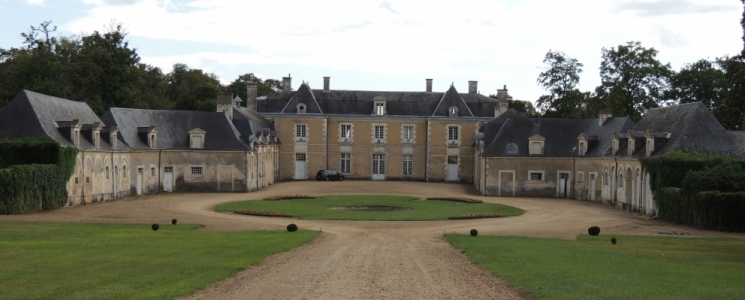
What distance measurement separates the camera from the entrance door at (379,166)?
65.1 m

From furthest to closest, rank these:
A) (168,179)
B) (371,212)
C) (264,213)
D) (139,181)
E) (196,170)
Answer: (196,170) → (168,179) → (139,181) → (371,212) → (264,213)

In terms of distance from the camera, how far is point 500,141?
53156 millimetres

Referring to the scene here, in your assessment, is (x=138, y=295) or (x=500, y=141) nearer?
(x=138, y=295)

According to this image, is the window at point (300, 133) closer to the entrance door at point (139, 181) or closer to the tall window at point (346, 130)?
the tall window at point (346, 130)

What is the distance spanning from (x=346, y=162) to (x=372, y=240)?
38.8 m

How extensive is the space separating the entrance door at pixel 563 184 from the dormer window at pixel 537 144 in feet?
6.68

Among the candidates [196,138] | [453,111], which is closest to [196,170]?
[196,138]

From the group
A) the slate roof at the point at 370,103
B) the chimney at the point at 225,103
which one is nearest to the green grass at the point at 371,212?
the chimney at the point at 225,103

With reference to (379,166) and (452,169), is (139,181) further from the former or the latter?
(452,169)

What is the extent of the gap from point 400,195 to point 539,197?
357 inches

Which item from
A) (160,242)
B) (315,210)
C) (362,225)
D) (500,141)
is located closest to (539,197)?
(500,141)

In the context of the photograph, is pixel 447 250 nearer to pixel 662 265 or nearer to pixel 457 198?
pixel 662 265

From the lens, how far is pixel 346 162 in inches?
2569

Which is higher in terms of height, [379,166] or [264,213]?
[379,166]
